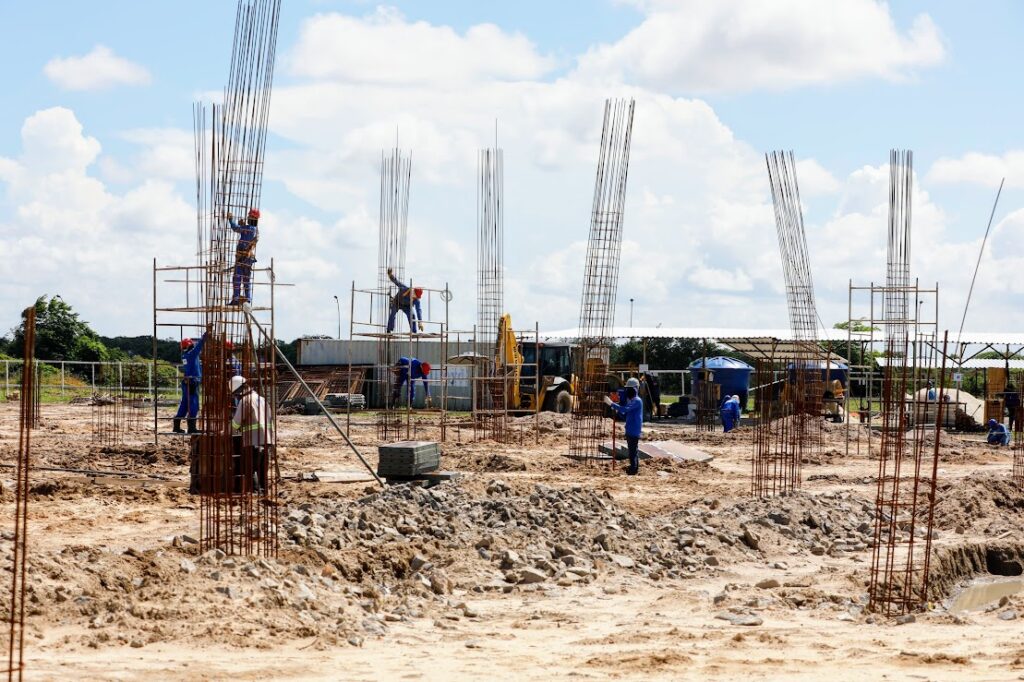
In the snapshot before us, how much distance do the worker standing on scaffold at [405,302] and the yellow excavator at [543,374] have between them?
4.23 meters

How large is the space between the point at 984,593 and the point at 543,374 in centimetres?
2202

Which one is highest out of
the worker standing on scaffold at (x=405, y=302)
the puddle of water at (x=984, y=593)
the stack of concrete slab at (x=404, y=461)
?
the worker standing on scaffold at (x=405, y=302)

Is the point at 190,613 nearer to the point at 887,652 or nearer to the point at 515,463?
the point at 887,652

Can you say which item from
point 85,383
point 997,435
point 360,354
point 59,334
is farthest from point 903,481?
point 59,334

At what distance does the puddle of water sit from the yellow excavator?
53.9ft

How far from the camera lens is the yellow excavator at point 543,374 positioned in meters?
28.5

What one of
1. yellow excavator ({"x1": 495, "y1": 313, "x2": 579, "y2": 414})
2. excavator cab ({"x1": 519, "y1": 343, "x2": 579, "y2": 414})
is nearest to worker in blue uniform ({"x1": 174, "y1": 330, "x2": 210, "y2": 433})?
yellow excavator ({"x1": 495, "y1": 313, "x2": 579, "y2": 414})

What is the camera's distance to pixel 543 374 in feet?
107

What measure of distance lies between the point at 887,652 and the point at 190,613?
4377 mm

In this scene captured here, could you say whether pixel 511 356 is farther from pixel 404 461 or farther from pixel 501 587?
pixel 501 587

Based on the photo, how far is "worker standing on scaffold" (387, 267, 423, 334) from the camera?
22750 millimetres

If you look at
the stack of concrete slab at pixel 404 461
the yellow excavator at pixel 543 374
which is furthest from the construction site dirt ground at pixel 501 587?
the yellow excavator at pixel 543 374

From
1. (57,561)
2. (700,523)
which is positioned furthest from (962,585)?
(57,561)

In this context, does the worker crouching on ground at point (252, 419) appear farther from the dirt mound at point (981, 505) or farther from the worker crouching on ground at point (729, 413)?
the worker crouching on ground at point (729, 413)
